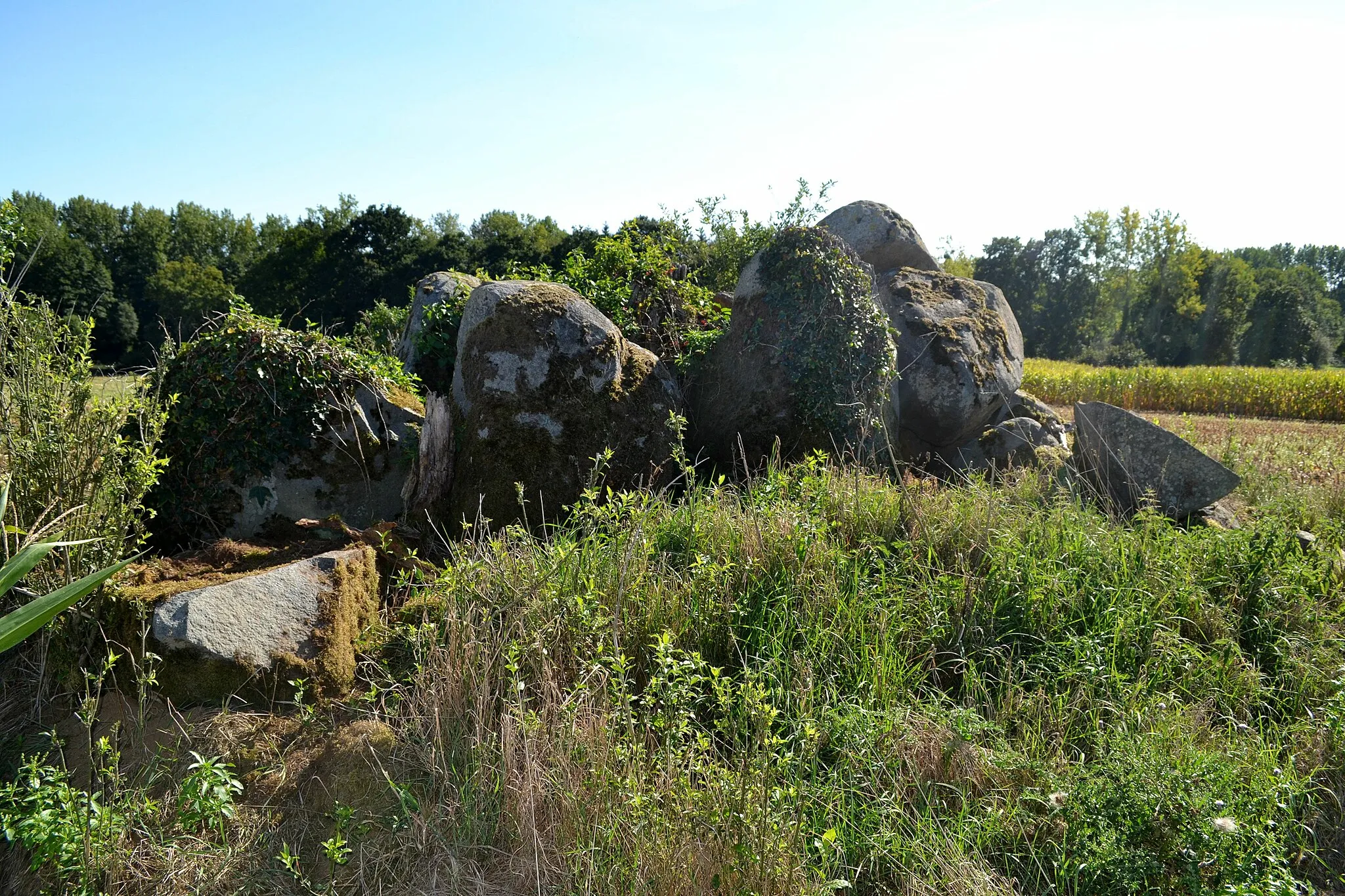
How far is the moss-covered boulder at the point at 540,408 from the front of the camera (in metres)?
5.45

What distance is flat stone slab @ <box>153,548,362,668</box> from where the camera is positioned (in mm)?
3512

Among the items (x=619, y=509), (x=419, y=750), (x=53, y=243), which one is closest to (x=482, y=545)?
(x=619, y=509)

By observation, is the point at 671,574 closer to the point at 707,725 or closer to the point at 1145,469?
the point at 707,725

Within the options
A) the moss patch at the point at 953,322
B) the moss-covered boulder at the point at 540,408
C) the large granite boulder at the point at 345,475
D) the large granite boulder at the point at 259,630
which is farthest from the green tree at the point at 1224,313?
the large granite boulder at the point at 259,630

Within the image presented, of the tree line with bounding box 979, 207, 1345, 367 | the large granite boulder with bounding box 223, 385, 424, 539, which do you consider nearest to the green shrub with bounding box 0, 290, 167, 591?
the large granite boulder with bounding box 223, 385, 424, 539

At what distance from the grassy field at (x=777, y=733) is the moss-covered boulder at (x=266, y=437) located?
1.51m

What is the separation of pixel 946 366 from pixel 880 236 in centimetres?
205

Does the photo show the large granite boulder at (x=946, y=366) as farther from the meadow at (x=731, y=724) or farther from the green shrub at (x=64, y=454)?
the green shrub at (x=64, y=454)

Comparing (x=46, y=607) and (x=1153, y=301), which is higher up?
(x=1153, y=301)

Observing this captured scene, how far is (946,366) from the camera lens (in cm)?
755

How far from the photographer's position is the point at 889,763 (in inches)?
126

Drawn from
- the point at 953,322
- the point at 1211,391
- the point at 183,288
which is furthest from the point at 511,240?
the point at 953,322

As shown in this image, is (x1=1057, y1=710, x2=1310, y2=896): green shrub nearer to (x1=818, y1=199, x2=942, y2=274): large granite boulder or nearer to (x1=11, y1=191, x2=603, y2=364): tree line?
(x1=818, y1=199, x2=942, y2=274): large granite boulder

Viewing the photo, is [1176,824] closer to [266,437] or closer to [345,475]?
[345,475]
